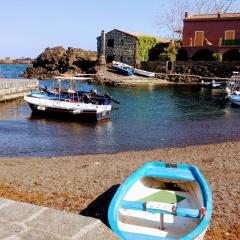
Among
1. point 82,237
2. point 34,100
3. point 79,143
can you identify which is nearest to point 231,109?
point 34,100

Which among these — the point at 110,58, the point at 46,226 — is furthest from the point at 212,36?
the point at 46,226

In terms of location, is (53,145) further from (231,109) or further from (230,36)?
(230,36)

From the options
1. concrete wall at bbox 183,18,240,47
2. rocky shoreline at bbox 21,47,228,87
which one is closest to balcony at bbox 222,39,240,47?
concrete wall at bbox 183,18,240,47

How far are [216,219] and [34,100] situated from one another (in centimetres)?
2650

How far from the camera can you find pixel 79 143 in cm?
2164

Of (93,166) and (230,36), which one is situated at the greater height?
(230,36)

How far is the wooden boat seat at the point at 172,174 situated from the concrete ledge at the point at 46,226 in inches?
181

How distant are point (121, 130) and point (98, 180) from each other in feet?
47.8

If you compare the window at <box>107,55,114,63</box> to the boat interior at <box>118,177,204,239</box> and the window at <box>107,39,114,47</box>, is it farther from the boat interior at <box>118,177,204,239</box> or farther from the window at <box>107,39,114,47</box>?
the boat interior at <box>118,177,204,239</box>

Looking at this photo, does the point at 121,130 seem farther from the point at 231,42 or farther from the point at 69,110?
the point at 231,42

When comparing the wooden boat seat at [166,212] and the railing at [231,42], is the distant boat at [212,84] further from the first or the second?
the wooden boat seat at [166,212]

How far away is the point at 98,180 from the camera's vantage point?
38.0 ft

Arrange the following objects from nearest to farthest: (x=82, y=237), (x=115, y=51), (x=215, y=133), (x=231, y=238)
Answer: (x=82, y=237)
(x=231, y=238)
(x=215, y=133)
(x=115, y=51)

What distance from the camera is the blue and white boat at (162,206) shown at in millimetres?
6954
